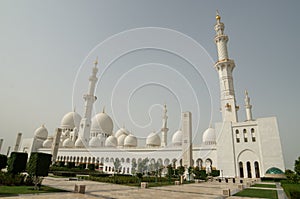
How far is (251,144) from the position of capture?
24.5m

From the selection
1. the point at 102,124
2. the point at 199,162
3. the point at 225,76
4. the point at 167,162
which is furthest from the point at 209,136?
the point at 102,124

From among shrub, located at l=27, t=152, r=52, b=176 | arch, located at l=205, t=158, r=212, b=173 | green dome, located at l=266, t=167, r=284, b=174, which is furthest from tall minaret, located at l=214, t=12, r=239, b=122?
shrub, located at l=27, t=152, r=52, b=176

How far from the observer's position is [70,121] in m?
47.2

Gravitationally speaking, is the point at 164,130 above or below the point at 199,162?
above

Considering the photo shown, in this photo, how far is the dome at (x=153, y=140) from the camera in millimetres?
36397

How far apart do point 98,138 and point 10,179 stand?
3205 centimetres

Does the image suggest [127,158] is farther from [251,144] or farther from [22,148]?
[22,148]

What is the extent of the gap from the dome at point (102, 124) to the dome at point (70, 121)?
18.9 ft

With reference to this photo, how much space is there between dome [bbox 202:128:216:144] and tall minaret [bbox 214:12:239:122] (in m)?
4.54

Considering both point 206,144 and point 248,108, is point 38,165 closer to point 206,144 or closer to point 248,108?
point 206,144

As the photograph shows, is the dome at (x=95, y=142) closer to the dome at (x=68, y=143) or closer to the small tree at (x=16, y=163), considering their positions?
the dome at (x=68, y=143)

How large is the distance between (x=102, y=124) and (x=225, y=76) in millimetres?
27635

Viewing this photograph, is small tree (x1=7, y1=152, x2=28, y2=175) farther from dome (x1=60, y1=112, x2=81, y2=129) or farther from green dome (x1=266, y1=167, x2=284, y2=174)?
dome (x1=60, y1=112, x2=81, y2=129)

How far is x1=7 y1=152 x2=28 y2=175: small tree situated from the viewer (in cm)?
982
